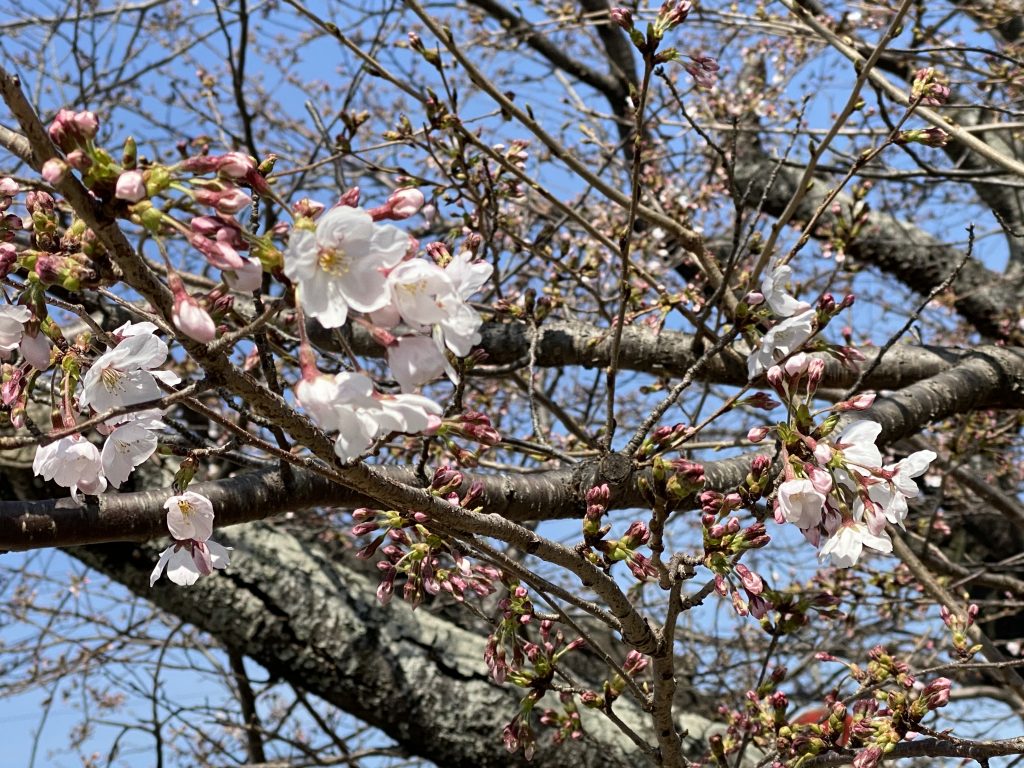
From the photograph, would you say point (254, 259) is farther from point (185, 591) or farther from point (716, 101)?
point (716, 101)

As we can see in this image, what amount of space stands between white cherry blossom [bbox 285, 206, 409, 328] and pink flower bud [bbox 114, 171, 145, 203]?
0.15 meters

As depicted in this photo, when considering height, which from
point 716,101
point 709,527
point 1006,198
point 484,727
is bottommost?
point 709,527

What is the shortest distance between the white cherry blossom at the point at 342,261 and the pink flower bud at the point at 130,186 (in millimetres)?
150

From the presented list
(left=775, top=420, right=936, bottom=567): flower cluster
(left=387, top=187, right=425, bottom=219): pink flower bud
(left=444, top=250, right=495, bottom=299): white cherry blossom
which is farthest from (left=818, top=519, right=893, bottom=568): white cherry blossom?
(left=387, top=187, right=425, bottom=219): pink flower bud

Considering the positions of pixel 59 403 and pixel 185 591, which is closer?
pixel 59 403

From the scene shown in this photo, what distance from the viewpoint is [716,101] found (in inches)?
168

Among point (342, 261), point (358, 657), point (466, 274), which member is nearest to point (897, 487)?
point (466, 274)

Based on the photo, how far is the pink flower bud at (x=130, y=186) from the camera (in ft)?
2.68

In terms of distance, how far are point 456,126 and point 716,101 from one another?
7.55ft

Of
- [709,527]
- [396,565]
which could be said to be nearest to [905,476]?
[709,527]

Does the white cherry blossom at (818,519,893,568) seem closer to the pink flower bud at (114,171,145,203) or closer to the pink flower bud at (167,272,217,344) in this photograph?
the pink flower bud at (167,272,217,344)

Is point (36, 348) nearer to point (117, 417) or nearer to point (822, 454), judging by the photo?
point (117, 417)

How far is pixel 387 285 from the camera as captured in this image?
90cm

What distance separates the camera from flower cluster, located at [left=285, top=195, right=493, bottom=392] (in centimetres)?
85
